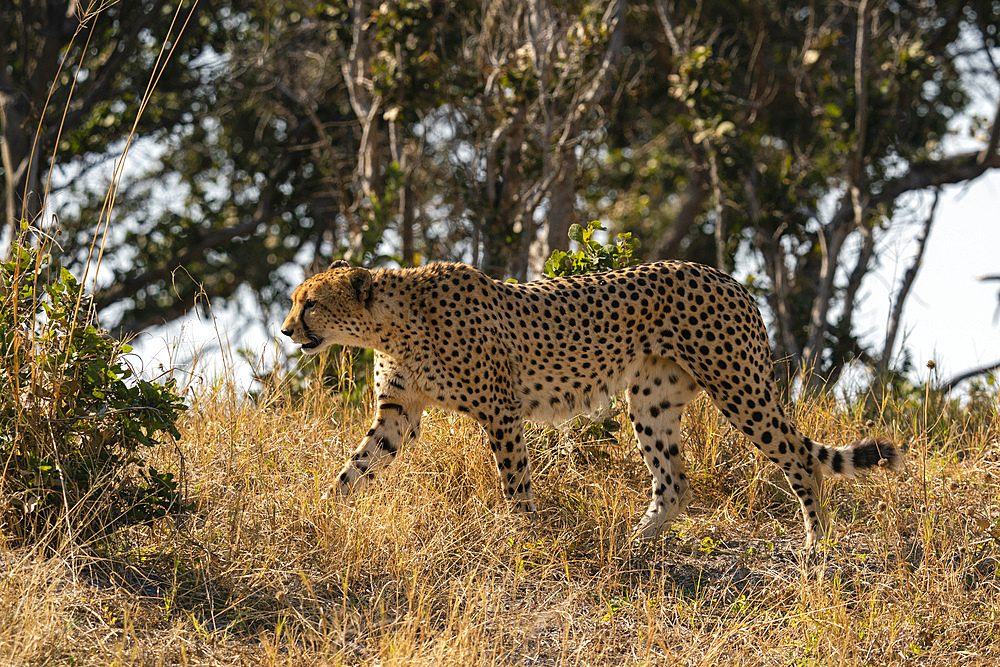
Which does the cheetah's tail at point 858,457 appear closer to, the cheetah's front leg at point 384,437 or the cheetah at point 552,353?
the cheetah at point 552,353

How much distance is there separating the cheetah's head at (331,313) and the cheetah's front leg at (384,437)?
354 mm

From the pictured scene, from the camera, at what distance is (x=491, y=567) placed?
13.5 feet

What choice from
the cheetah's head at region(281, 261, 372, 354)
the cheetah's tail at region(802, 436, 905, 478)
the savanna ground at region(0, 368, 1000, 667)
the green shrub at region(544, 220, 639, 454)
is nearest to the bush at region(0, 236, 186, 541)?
the savanna ground at region(0, 368, 1000, 667)

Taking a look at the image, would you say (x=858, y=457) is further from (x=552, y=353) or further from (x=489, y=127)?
(x=489, y=127)

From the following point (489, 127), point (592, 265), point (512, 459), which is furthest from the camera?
point (489, 127)

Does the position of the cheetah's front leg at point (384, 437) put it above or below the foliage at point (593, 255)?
below

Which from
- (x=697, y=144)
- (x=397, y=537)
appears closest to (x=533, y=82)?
(x=697, y=144)

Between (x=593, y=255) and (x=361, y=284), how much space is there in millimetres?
1501

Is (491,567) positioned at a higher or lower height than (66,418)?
lower

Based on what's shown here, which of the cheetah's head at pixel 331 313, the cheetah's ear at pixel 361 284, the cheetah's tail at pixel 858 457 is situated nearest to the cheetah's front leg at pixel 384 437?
the cheetah's head at pixel 331 313

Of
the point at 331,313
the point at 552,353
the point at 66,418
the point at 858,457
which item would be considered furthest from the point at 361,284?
the point at 858,457

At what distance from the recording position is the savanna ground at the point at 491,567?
3.62m

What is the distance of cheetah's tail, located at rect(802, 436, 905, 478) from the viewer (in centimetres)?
472

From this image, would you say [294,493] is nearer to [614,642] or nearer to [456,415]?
[456,415]
